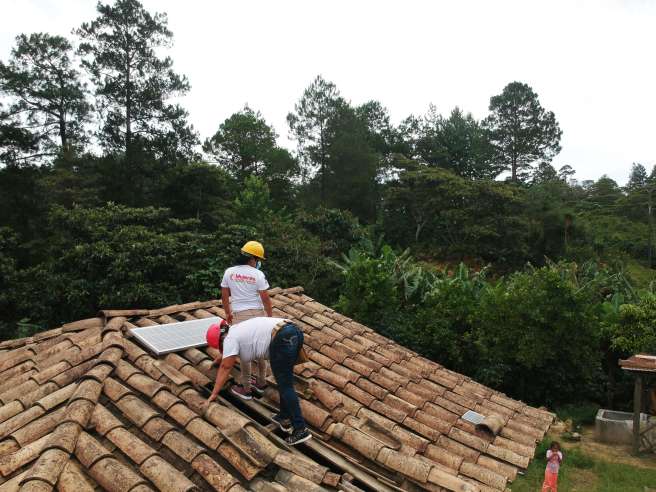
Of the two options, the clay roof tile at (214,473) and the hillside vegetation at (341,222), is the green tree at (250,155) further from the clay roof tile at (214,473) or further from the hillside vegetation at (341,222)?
the clay roof tile at (214,473)

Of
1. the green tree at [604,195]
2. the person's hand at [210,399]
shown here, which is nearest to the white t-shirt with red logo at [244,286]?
the person's hand at [210,399]

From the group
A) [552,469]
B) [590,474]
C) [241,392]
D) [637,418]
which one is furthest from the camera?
[637,418]

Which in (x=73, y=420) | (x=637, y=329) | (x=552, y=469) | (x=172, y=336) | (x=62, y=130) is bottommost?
(x=552, y=469)

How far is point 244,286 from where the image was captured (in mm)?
5984

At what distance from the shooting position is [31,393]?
5.27 m

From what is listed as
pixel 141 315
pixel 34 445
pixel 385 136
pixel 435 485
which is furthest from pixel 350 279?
pixel 385 136

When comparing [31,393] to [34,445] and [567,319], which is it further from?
[567,319]

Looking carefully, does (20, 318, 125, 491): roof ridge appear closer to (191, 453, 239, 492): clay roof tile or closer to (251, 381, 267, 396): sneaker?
(191, 453, 239, 492): clay roof tile

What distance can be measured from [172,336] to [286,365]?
7.36ft

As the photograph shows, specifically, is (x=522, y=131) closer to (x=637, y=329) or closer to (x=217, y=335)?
(x=637, y=329)

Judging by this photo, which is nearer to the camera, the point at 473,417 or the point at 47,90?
the point at 473,417

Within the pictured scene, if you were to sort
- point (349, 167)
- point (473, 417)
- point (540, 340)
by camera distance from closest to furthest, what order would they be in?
point (473, 417), point (540, 340), point (349, 167)

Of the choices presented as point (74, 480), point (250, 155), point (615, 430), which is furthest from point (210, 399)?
point (250, 155)

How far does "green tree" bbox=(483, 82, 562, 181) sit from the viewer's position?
157 feet
